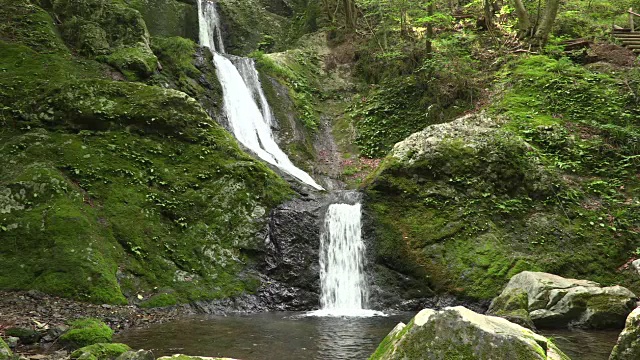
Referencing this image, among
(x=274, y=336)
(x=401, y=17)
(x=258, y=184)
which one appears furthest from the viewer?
(x=401, y=17)

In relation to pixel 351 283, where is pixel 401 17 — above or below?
above

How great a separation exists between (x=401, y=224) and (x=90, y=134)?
8.79 metres

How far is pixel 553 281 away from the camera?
976cm

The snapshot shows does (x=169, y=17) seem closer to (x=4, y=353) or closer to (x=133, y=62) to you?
(x=133, y=62)

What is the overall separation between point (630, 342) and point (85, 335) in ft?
23.4

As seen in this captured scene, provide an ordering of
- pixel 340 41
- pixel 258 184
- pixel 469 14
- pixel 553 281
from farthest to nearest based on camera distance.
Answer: pixel 340 41 < pixel 469 14 < pixel 258 184 < pixel 553 281

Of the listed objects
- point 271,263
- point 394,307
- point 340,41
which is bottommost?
point 394,307

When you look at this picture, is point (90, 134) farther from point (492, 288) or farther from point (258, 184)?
point (492, 288)

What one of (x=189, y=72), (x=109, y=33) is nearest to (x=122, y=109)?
(x=109, y=33)

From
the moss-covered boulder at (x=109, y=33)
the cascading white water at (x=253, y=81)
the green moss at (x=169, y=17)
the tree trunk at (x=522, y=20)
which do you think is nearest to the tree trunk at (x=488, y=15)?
the tree trunk at (x=522, y=20)

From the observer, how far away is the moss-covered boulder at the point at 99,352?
18.7ft

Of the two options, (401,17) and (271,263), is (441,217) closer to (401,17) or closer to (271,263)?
(271,263)

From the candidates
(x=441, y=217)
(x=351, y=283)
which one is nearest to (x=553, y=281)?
(x=441, y=217)

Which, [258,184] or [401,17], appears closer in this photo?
[258,184]
